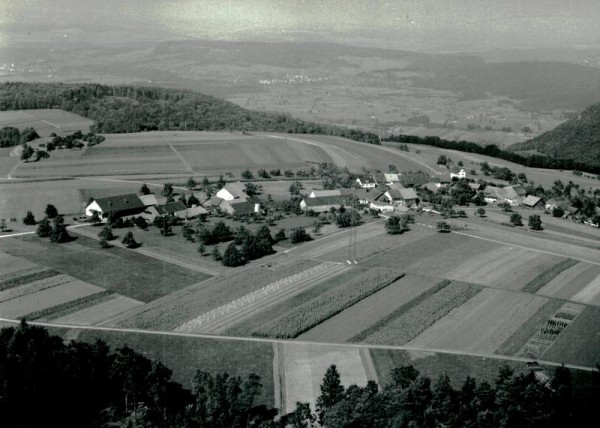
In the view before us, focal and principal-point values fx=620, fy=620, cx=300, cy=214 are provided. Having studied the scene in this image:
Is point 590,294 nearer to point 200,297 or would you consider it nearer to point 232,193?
point 200,297

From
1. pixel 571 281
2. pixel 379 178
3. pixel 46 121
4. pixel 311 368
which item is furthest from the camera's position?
pixel 46 121

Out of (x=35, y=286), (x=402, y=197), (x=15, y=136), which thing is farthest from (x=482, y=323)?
(x=15, y=136)

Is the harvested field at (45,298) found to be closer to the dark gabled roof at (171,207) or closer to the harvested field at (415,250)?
the dark gabled roof at (171,207)

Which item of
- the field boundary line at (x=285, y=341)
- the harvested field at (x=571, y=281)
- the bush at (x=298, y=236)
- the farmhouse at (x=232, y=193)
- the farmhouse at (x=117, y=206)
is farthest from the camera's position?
the farmhouse at (x=232, y=193)

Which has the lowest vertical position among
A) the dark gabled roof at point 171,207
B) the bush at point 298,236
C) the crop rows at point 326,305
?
the crop rows at point 326,305

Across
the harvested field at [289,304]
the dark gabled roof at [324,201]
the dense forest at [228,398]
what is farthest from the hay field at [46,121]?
the dense forest at [228,398]

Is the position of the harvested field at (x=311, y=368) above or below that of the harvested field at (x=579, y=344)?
below

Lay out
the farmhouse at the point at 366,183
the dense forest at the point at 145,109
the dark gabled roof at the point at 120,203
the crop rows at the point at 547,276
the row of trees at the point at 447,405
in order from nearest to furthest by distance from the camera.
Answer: the row of trees at the point at 447,405 → the crop rows at the point at 547,276 → the dark gabled roof at the point at 120,203 → the farmhouse at the point at 366,183 → the dense forest at the point at 145,109
